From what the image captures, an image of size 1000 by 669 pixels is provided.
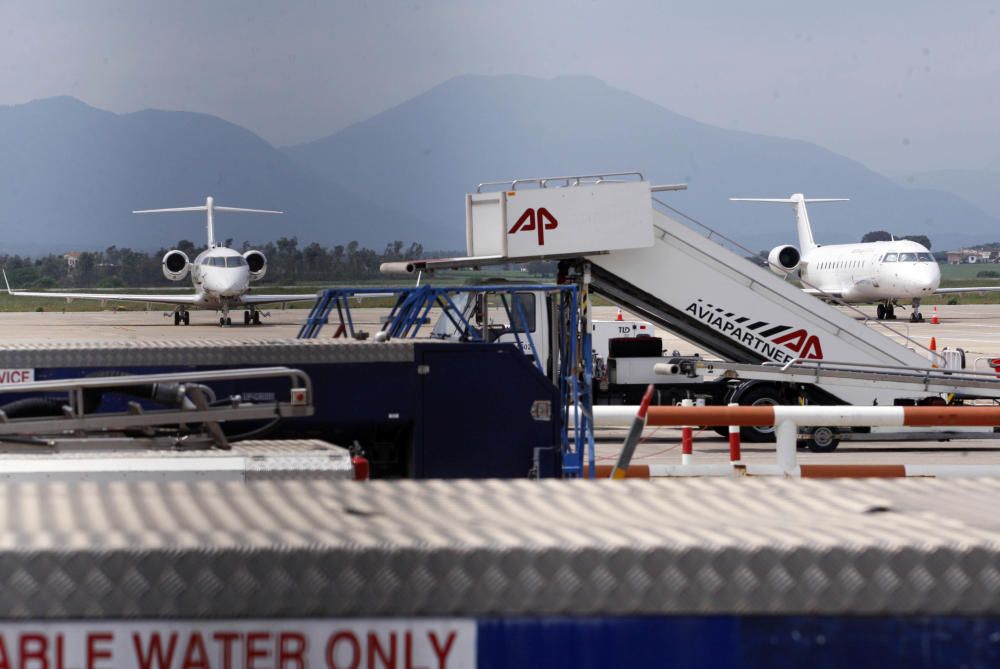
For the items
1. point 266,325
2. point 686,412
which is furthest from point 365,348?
point 266,325

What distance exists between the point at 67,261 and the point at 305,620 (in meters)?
144

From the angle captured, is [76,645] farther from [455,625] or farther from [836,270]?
[836,270]

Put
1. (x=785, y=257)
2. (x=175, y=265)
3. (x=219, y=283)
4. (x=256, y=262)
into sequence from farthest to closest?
(x=256, y=262) → (x=175, y=265) → (x=785, y=257) → (x=219, y=283)

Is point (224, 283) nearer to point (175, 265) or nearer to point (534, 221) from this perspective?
point (175, 265)

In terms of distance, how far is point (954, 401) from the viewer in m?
16.9

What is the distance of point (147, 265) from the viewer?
394ft

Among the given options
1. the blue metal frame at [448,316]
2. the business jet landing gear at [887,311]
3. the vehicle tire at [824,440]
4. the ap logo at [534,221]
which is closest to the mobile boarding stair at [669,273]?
the ap logo at [534,221]

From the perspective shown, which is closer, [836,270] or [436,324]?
[436,324]

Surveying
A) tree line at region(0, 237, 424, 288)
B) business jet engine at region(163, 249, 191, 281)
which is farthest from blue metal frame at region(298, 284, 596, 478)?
tree line at region(0, 237, 424, 288)

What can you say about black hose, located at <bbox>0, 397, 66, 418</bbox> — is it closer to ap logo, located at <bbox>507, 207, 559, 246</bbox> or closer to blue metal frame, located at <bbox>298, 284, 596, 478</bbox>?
blue metal frame, located at <bbox>298, 284, 596, 478</bbox>

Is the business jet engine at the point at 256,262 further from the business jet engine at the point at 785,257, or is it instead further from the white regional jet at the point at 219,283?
the business jet engine at the point at 785,257

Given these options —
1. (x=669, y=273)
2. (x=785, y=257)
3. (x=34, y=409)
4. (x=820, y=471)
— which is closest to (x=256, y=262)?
(x=785, y=257)

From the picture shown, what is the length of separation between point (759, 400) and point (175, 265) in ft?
138

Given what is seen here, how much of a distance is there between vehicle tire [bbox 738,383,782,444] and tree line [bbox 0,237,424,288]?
242 ft
